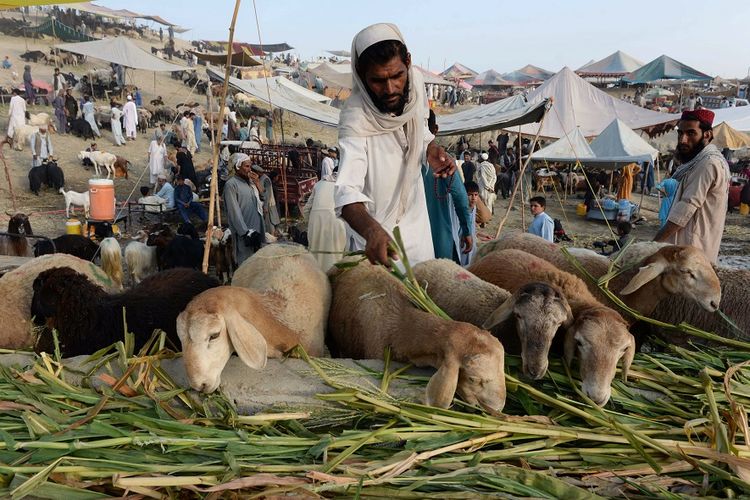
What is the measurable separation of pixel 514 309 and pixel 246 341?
1.11 metres

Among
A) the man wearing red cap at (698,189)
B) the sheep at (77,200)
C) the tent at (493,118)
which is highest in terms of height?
the tent at (493,118)

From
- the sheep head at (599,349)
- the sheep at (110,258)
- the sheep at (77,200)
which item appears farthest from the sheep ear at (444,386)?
the sheep at (77,200)

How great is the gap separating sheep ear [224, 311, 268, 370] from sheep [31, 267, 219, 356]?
0.86 m

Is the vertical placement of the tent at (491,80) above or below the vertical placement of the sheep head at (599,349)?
above

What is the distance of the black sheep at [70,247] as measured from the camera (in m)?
7.75

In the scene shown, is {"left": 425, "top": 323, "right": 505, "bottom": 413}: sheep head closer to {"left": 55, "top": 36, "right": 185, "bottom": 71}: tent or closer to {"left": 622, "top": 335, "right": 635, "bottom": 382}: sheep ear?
{"left": 622, "top": 335, "right": 635, "bottom": 382}: sheep ear

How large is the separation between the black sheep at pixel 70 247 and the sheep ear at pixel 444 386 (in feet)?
22.9

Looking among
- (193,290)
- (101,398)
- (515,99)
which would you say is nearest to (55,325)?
(193,290)

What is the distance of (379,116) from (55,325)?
2112 mm

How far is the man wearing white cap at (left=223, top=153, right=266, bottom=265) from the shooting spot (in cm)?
962

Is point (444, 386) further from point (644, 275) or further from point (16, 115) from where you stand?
point (16, 115)

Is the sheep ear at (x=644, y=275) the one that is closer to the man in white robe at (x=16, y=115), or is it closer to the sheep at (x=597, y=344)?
the sheep at (x=597, y=344)

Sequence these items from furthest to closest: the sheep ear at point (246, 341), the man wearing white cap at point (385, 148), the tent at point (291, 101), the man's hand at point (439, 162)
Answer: the tent at point (291, 101) < the man's hand at point (439, 162) < the man wearing white cap at point (385, 148) < the sheep ear at point (246, 341)

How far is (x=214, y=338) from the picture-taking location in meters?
2.27
